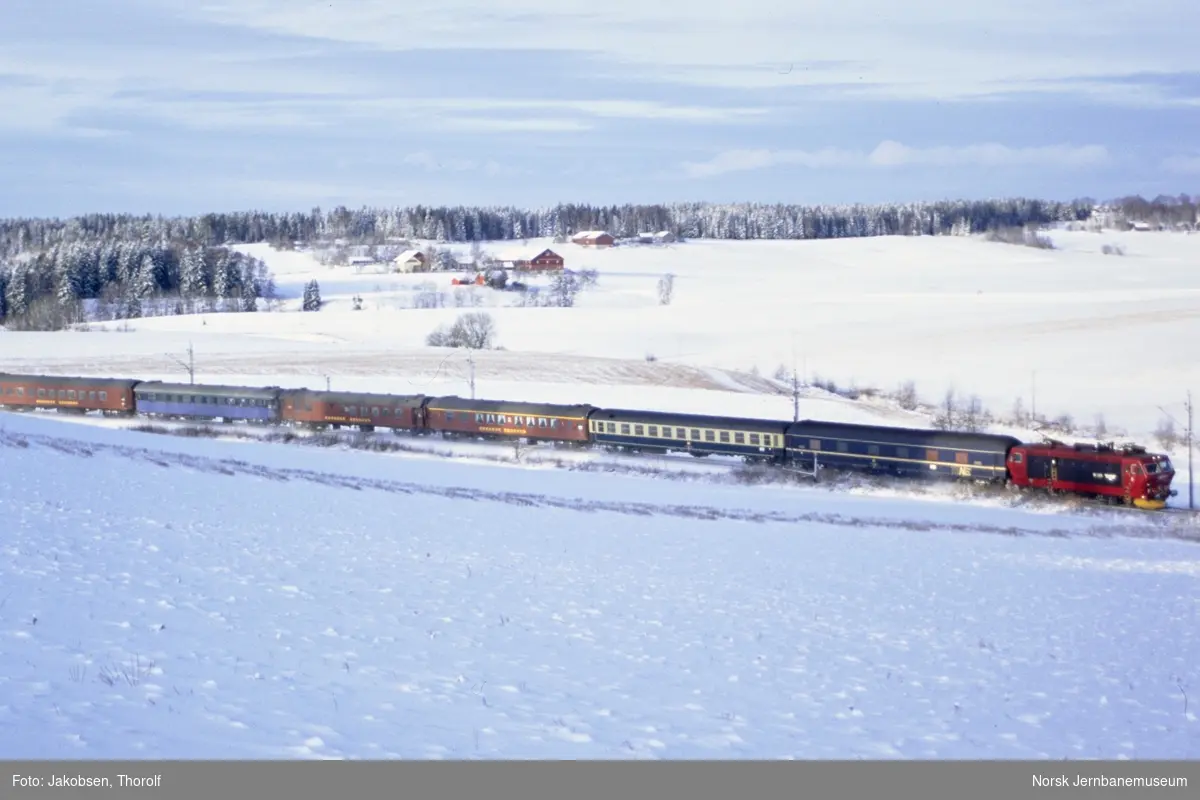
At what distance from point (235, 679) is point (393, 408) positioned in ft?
113

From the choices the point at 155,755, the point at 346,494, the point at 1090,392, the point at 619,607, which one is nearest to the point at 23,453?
the point at 346,494

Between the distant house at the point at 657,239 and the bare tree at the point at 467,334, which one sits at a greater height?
the distant house at the point at 657,239

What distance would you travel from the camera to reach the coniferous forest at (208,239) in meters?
107

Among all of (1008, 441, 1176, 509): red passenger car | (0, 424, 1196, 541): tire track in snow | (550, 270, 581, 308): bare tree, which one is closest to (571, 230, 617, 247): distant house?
(550, 270, 581, 308): bare tree

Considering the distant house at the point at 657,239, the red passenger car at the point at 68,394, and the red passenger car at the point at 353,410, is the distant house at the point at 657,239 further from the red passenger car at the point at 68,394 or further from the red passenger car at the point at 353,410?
the red passenger car at the point at 353,410

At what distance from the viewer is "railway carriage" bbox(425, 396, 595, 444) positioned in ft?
135

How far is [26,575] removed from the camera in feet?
44.4

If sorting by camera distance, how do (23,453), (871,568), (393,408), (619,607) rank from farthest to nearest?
1. (393,408)
2. (23,453)
3. (871,568)
4. (619,607)

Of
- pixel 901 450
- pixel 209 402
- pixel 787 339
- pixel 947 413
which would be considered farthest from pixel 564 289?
pixel 901 450

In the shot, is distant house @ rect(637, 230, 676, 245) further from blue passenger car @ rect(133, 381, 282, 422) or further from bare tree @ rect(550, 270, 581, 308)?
blue passenger car @ rect(133, 381, 282, 422)

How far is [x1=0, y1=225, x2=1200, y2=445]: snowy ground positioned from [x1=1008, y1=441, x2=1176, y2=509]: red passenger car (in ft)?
48.8

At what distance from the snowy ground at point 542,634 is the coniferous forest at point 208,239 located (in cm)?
8935

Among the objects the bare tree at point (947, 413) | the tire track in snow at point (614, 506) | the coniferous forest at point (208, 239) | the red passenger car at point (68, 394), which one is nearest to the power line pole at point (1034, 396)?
the bare tree at point (947, 413)
